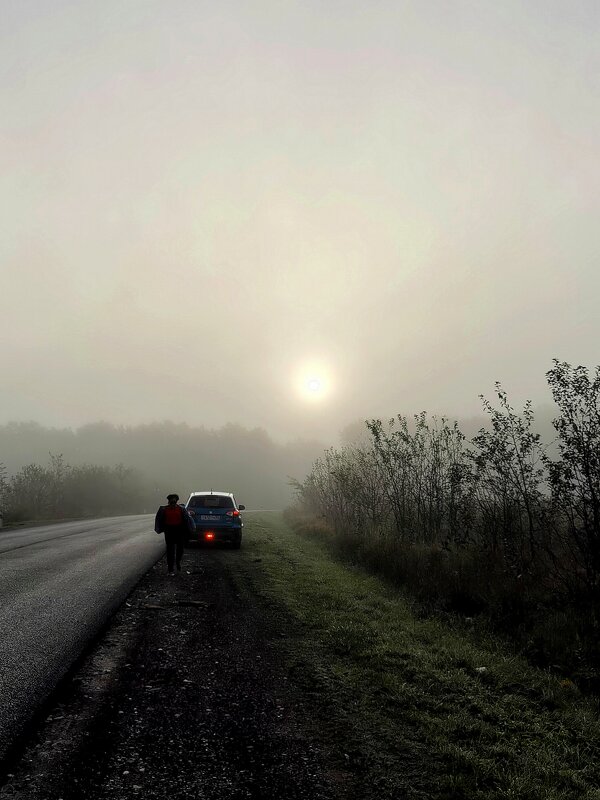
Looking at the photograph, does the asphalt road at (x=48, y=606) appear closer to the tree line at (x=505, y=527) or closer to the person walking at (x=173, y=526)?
the person walking at (x=173, y=526)

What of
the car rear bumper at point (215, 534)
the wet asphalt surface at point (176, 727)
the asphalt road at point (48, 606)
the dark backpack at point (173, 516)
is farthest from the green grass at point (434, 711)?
the car rear bumper at point (215, 534)

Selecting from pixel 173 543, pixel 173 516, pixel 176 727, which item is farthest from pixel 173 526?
pixel 176 727

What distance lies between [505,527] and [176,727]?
8.19 m

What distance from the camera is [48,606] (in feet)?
25.8

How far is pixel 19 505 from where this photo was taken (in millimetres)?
43688

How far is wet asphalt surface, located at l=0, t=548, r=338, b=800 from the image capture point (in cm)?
328

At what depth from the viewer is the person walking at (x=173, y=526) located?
1171 cm

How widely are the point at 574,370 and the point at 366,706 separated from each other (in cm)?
626

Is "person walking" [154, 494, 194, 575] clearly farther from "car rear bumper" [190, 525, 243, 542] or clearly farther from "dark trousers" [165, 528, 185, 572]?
"car rear bumper" [190, 525, 243, 542]

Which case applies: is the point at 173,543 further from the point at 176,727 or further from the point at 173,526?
the point at 176,727

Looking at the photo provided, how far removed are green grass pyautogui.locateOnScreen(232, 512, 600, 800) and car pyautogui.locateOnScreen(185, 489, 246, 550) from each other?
913 cm


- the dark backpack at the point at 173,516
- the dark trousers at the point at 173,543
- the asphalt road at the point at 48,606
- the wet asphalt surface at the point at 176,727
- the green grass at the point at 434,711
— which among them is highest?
the dark backpack at the point at 173,516

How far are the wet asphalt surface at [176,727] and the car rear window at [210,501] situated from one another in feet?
34.4

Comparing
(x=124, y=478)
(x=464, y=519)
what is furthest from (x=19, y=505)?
(x=464, y=519)
